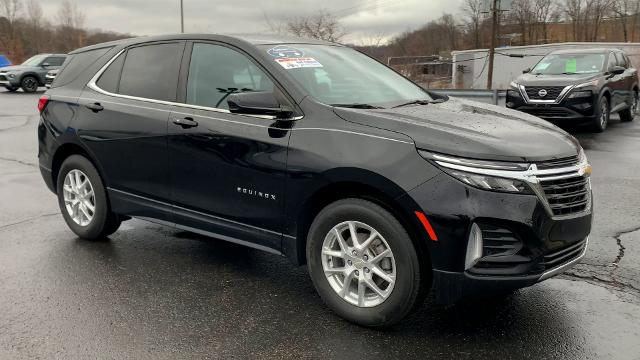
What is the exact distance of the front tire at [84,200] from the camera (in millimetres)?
4844

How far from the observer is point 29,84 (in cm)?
2589

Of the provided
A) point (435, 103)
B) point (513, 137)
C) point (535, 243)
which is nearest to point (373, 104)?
point (435, 103)

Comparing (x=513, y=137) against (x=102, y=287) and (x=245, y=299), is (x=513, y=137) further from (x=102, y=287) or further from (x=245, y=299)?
(x=102, y=287)

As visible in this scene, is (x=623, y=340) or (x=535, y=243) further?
(x=623, y=340)

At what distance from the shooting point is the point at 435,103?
4098mm

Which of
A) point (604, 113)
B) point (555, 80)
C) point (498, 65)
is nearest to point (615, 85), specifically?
point (604, 113)

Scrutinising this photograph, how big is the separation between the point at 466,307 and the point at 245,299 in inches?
56.9

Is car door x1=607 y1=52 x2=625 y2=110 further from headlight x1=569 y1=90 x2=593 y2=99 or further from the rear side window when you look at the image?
the rear side window

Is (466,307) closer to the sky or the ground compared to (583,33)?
closer to the ground

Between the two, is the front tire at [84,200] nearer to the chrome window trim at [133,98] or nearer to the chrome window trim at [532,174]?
the chrome window trim at [133,98]

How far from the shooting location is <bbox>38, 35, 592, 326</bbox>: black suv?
9.77ft

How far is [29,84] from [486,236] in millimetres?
27305

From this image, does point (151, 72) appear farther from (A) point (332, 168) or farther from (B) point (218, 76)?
(A) point (332, 168)

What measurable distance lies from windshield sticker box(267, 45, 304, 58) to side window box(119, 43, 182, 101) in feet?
2.75
